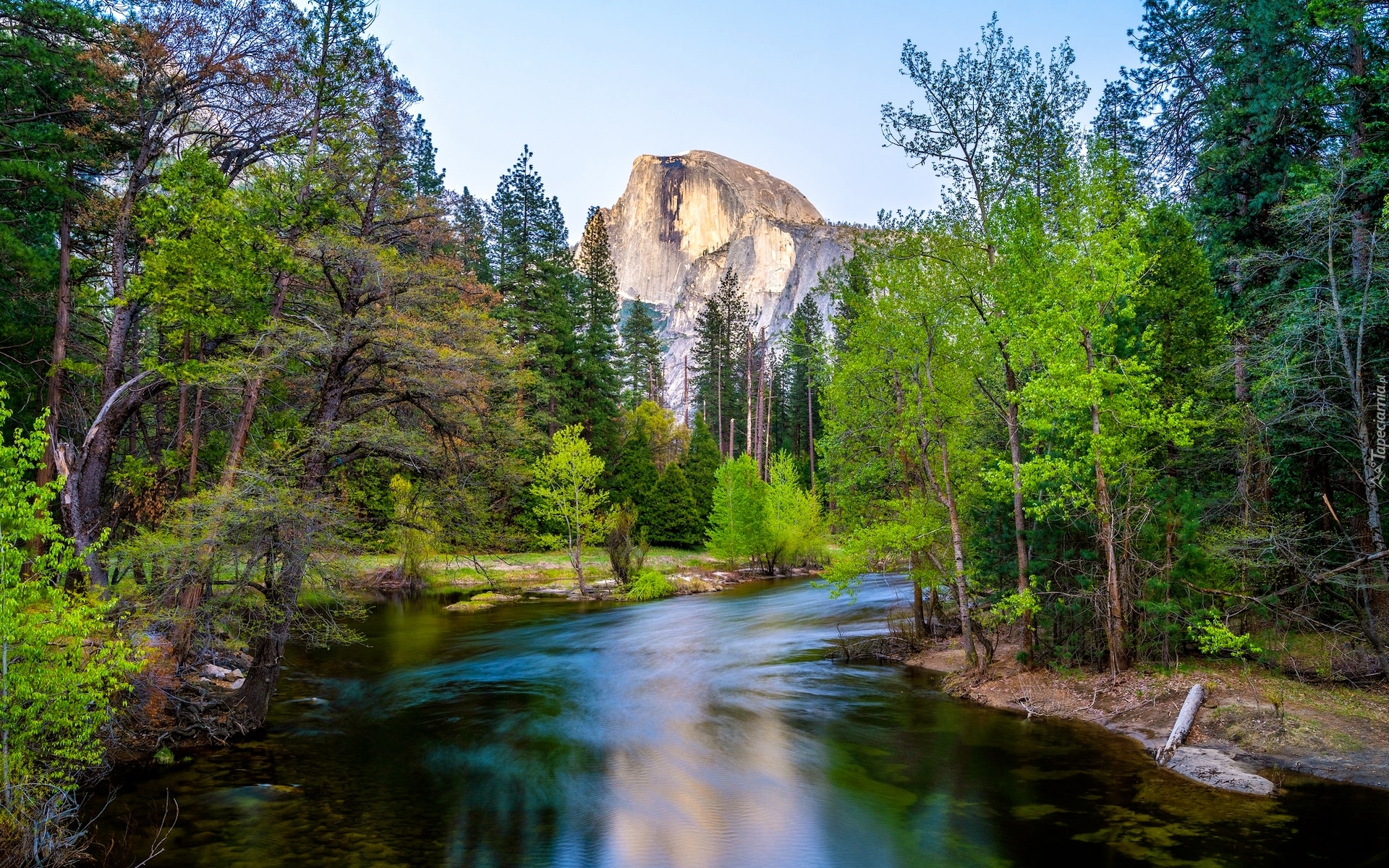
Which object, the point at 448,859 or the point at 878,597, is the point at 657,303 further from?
the point at 448,859

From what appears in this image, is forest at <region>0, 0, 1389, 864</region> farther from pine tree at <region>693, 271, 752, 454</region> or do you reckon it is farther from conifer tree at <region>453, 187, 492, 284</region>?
pine tree at <region>693, 271, 752, 454</region>

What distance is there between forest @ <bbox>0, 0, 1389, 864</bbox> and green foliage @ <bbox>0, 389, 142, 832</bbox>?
201 cm

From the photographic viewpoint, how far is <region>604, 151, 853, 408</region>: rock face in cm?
12838

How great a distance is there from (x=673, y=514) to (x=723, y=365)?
28.2 metres

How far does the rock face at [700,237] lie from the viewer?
128 meters

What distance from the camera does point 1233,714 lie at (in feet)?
39.1

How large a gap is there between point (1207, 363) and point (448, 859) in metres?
16.8

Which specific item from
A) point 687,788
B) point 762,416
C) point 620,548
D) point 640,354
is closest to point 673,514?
point 620,548

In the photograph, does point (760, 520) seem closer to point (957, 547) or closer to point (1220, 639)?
point (957, 547)

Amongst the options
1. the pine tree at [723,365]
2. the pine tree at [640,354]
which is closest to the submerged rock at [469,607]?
the pine tree at [640,354]

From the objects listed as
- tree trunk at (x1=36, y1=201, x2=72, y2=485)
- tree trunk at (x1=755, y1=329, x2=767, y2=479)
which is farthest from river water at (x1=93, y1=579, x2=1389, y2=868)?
tree trunk at (x1=755, y1=329, x2=767, y2=479)

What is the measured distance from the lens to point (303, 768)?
11734 millimetres

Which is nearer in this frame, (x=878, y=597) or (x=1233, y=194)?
(x=1233, y=194)

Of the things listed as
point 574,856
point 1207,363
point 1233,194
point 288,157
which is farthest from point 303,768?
point 1233,194
